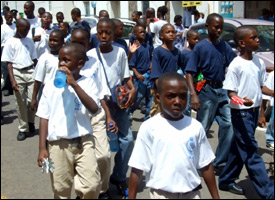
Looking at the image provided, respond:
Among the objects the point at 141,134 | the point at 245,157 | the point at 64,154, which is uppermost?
the point at 141,134

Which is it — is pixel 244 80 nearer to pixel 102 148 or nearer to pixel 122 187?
pixel 102 148

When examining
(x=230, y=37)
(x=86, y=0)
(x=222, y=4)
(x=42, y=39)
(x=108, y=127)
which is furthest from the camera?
(x=86, y=0)

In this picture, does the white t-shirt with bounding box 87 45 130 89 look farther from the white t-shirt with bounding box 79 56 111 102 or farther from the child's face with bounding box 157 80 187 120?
the child's face with bounding box 157 80 187 120

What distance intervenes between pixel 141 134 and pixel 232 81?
1829mm

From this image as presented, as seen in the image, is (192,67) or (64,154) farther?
(192,67)

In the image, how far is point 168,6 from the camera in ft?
76.5

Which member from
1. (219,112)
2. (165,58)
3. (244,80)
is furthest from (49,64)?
(244,80)

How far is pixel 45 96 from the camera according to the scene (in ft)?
12.3

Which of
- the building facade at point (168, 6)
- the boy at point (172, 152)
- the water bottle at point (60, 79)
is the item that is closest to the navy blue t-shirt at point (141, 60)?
the water bottle at point (60, 79)

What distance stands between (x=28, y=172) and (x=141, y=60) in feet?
9.36

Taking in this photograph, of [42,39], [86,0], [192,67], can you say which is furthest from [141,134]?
[86,0]

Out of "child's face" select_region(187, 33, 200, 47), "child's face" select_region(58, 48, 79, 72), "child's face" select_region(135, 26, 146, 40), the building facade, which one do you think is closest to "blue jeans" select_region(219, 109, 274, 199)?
"child's face" select_region(58, 48, 79, 72)

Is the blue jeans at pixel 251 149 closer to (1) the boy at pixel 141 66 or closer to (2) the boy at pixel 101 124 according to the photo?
(2) the boy at pixel 101 124

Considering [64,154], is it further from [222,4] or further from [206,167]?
[222,4]
